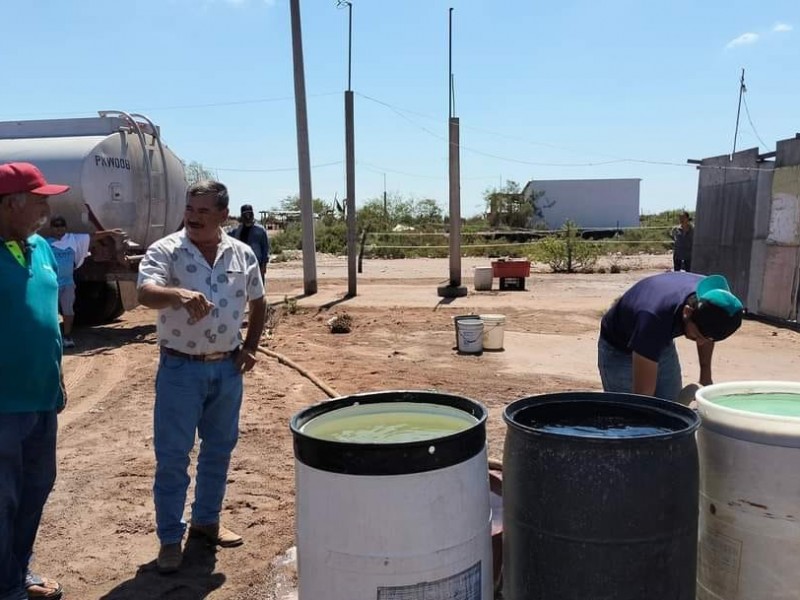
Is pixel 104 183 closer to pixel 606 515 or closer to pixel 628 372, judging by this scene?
pixel 628 372

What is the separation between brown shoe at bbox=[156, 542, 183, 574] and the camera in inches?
131

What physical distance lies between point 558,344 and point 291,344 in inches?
141

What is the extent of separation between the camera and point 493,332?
353 inches

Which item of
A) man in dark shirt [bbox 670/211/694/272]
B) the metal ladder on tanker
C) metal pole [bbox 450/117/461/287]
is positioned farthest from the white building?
the metal ladder on tanker

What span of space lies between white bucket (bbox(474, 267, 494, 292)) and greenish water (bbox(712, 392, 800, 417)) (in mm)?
13832

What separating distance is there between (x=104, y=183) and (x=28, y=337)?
7459mm

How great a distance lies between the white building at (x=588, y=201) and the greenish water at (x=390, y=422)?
4695cm

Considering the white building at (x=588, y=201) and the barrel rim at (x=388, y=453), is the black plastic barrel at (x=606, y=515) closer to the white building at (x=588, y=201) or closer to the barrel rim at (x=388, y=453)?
the barrel rim at (x=388, y=453)

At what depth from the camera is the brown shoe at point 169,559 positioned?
3.32 metres

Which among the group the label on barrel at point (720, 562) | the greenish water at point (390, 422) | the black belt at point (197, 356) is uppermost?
the black belt at point (197, 356)

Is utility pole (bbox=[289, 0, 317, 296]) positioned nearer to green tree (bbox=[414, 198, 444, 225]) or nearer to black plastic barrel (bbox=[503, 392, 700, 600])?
black plastic barrel (bbox=[503, 392, 700, 600])

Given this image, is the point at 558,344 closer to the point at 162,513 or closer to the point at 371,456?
the point at 162,513

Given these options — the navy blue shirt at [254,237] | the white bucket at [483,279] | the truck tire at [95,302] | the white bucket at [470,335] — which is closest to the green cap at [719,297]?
the white bucket at [470,335]

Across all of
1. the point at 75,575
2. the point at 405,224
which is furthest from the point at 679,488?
the point at 405,224
